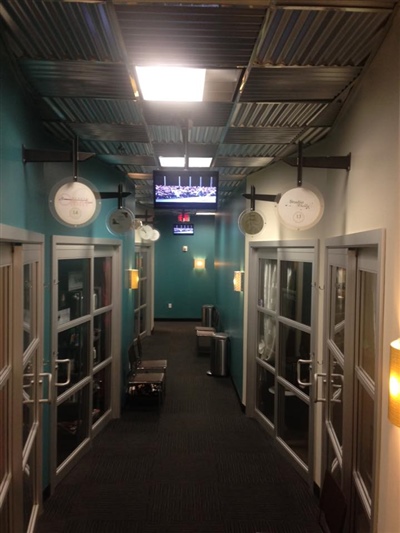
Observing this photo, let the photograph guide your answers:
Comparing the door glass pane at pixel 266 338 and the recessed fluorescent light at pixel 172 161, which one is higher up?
the recessed fluorescent light at pixel 172 161

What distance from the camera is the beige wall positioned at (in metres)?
1.83

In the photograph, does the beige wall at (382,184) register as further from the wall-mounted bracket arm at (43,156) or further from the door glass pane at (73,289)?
the door glass pane at (73,289)

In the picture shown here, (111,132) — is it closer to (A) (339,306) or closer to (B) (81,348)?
(B) (81,348)

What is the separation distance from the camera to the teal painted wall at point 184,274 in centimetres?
1238

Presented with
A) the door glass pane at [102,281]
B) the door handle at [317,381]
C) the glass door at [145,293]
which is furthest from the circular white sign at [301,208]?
the glass door at [145,293]

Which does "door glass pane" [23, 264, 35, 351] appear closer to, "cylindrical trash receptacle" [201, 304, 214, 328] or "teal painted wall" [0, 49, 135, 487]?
"teal painted wall" [0, 49, 135, 487]

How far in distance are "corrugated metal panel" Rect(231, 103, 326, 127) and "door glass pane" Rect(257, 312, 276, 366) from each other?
95.8 inches

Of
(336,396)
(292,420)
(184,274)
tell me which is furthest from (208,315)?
(336,396)

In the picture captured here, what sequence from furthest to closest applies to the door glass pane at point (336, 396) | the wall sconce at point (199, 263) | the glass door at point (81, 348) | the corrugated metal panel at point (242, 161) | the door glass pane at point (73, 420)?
1. the wall sconce at point (199, 263)
2. the corrugated metal panel at point (242, 161)
3. the door glass pane at point (73, 420)
4. the glass door at point (81, 348)
5. the door glass pane at point (336, 396)

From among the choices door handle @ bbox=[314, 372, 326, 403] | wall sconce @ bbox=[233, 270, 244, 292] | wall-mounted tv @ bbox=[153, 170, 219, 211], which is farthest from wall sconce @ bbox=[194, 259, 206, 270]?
door handle @ bbox=[314, 372, 326, 403]

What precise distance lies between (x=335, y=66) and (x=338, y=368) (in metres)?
2.32

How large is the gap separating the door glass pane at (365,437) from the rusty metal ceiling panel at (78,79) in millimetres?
2671

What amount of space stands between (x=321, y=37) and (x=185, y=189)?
2.26 m

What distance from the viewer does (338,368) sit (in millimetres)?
3193
